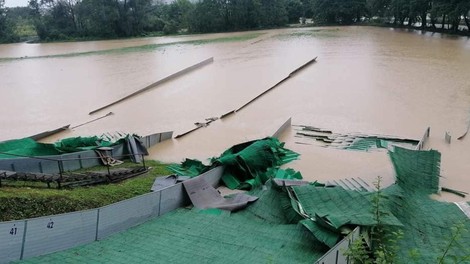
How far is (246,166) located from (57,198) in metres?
2.72

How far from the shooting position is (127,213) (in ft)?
15.8

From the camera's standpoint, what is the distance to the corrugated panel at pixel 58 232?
4066mm

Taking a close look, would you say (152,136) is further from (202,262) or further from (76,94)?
(76,94)

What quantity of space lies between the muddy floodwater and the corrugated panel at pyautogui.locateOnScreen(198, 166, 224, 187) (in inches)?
61.3

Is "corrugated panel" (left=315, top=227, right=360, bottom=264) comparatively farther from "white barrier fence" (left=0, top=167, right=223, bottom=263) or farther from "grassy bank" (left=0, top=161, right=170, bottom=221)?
"grassy bank" (left=0, top=161, right=170, bottom=221)

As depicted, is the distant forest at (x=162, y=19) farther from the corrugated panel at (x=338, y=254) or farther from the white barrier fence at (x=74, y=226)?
the corrugated panel at (x=338, y=254)

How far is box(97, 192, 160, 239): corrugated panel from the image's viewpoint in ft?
15.0

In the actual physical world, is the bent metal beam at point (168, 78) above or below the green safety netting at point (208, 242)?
above

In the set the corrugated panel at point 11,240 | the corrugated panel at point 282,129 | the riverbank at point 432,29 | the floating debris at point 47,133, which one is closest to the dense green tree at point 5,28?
the riverbank at point 432,29

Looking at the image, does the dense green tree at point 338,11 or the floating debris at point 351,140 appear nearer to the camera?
the floating debris at point 351,140

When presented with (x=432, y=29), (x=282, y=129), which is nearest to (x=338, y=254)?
(x=282, y=129)

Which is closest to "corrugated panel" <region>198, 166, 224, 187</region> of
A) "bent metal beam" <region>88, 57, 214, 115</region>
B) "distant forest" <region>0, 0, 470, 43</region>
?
"bent metal beam" <region>88, 57, 214, 115</region>

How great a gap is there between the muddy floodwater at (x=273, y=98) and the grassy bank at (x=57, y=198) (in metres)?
2.29

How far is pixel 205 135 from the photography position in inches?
364
